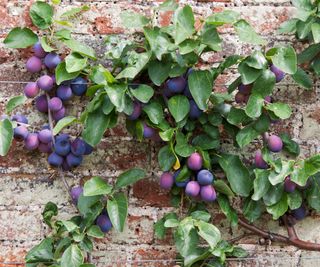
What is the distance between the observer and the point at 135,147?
66.7 inches

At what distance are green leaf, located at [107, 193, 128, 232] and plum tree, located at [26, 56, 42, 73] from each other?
1.32 ft

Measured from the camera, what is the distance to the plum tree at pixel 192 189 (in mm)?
1597

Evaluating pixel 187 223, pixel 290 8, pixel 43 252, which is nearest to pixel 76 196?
pixel 43 252

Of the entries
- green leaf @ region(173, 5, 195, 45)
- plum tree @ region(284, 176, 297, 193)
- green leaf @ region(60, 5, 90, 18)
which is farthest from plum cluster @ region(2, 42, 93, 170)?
plum tree @ region(284, 176, 297, 193)

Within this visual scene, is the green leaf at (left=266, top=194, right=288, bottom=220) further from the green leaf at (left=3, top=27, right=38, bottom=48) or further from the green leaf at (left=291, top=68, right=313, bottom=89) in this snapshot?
the green leaf at (left=3, top=27, right=38, bottom=48)

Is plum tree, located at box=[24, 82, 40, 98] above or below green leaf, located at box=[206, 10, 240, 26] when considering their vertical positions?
below

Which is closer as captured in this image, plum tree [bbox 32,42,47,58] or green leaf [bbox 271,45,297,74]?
green leaf [bbox 271,45,297,74]

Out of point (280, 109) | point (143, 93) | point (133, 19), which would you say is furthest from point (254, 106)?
point (133, 19)

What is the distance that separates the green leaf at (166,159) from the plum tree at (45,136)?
0.97 ft

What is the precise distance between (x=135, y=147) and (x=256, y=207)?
1.21 ft

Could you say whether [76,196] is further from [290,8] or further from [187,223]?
[290,8]

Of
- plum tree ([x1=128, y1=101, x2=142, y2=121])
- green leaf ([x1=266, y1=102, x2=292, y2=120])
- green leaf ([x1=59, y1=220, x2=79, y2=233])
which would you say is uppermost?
green leaf ([x1=266, y1=102, x2=292, y2=120])

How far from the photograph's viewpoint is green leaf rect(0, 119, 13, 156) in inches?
61.1

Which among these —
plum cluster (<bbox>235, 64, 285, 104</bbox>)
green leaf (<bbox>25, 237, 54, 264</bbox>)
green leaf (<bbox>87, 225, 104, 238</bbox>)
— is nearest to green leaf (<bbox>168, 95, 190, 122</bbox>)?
plum cluster (<bbox>235, 64, 285, 104</bbox>)
